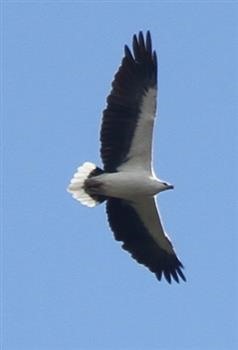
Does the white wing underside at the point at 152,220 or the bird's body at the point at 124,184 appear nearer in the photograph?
the bird's body at the point at 124,184

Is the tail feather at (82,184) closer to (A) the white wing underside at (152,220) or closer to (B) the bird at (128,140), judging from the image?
(B) the bird at (128,140)

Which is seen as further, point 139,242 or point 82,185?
point 139,242

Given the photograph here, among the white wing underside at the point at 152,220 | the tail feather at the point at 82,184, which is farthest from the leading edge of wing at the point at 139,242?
the tail feather at the point at 82,184

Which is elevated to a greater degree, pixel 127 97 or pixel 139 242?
pixel 127 97

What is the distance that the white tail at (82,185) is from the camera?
2614 cm

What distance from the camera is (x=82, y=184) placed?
26.2 m

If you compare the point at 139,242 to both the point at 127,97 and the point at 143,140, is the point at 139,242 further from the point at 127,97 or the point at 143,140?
the point at 127,97

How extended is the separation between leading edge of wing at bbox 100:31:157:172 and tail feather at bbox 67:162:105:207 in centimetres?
18

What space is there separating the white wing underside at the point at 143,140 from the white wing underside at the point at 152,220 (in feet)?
1.82

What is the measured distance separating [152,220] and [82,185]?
1331 mm

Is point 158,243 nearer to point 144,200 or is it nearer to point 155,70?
point 144,200

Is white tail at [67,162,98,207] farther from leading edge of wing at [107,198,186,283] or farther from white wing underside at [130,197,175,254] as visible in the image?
white wing underside at [130,197,175,254]

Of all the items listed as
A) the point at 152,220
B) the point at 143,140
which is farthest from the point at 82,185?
the point at 152,220

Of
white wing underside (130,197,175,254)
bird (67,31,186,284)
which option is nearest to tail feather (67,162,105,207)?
bird (67,31,186,284)
